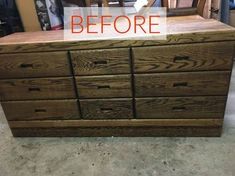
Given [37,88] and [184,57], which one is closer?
[184,57]

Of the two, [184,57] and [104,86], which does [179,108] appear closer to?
[184,57]

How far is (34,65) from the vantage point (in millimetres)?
1243

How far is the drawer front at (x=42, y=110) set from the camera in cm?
135

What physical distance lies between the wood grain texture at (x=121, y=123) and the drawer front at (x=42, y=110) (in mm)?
36

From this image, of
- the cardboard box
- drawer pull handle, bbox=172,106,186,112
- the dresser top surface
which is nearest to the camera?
the dresser top surface

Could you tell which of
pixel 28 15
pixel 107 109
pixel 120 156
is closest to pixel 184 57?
pixel 107 109

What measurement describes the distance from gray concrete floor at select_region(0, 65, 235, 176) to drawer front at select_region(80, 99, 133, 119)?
17 centimetres

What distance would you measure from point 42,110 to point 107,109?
1.41 ft

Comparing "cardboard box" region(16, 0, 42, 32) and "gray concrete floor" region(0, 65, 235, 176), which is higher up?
"cardboard box" region(16, 0, 42, 32)

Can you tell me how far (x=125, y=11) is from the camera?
179 centimetres

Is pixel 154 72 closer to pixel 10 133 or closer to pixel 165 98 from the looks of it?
pixel 165 98

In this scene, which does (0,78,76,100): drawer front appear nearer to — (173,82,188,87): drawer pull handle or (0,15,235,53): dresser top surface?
(0,15,235,53): dresser top surface

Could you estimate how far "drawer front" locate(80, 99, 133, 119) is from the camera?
4.25ft

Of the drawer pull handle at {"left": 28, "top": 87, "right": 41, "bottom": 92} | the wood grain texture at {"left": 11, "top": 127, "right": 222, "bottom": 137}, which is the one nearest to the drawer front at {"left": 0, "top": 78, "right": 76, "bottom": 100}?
the drawer pull handle at {"left": 28, "top": 87, "right": 41, "bottom": 92}
